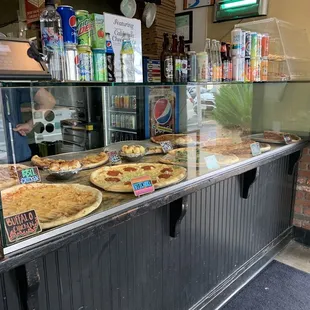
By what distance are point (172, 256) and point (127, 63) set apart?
1.08m

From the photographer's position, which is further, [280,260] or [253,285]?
[280,260]

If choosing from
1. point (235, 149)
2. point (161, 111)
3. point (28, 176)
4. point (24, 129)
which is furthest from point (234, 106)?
point (28, 176)

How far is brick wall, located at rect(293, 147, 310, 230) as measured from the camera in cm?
288

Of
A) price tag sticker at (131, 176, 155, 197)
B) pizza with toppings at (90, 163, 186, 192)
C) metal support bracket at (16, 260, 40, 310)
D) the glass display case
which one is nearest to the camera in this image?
metal support bracket at (16, 260, 40, 310)

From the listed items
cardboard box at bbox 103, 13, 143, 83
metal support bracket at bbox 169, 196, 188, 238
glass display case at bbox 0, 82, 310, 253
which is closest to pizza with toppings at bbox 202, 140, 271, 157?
glass display case at bbox 0, 82, 310, 253

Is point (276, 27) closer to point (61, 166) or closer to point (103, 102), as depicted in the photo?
point (103, 102)

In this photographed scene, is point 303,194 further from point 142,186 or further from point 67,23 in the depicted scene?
point 67,23

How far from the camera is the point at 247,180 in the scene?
2.26 m

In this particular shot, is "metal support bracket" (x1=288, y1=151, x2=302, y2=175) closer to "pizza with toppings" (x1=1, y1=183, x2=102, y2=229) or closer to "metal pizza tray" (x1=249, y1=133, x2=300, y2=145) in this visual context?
"metal pizza tray" (x1=249, y1=133, x2=300, y2=145)

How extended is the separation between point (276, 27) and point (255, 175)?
1.44 metres

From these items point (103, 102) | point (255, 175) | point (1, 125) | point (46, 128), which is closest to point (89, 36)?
point (1, 125)

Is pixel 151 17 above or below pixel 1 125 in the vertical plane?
above

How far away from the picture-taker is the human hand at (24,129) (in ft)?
5.90

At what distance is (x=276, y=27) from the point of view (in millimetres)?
2809
